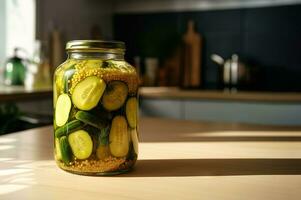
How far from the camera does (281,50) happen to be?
2.73 m

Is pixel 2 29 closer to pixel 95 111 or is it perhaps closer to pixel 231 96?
pixel 231 96

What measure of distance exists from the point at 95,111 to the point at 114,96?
0.03 m

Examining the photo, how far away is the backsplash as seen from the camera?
2.71 m

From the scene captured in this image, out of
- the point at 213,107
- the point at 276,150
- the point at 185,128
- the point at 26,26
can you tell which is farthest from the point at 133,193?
the point at 26,26

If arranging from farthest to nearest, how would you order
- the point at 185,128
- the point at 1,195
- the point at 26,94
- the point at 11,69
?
the point at 11,69 < the point at 26,94 < the point at 185,128 < the point at 1,195

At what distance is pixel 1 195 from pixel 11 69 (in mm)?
1919

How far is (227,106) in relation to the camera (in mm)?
2328

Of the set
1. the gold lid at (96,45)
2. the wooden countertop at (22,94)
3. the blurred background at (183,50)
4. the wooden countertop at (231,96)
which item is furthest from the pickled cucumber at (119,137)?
the wooden countertop at (231,96)

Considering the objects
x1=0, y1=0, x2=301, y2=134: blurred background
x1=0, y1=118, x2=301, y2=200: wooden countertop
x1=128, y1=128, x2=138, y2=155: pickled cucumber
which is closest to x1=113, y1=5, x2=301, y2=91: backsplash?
x1=0, y1=0, x2=301, y2=134: blurred background

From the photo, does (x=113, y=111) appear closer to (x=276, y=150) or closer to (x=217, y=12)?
(x=276, y=150)

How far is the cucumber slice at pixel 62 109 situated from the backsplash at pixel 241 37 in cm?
236

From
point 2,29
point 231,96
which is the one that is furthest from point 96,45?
point 2,29

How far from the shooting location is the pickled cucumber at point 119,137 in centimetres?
58

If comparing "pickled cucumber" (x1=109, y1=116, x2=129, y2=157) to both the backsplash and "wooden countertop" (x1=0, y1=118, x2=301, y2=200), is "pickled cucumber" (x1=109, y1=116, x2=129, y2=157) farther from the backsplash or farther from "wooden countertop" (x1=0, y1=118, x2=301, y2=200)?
the backsplash
